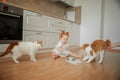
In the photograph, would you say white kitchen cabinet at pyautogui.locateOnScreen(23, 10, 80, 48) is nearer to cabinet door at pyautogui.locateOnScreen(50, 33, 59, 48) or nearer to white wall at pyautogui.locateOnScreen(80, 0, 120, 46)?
cabinet door at pyautogui.locateOnScreen(50, 33, 59, 48)

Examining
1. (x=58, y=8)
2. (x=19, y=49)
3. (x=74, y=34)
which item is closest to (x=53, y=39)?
(x=74, y=34)

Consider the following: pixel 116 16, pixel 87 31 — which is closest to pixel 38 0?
pixel 87 31

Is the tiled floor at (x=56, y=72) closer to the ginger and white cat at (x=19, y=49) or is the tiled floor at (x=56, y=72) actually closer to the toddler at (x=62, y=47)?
the ginger and white cat at (x=19, y=49)

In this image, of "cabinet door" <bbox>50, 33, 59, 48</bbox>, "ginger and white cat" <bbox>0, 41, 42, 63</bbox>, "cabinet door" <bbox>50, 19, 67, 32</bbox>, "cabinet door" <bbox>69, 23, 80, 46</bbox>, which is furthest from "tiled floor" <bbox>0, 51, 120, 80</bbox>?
"cabinet door" <bbox>69, 23, 80, 46</bbox>

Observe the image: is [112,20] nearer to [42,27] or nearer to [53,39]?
[53,39]

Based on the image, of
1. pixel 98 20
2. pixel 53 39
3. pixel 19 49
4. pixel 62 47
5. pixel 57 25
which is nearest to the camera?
pixel 19 49

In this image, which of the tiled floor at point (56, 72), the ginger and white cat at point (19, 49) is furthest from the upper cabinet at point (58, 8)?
the tiled floor at point (56, 72)

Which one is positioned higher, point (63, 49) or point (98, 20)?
point (98, 20)

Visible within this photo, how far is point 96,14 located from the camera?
4.35 m

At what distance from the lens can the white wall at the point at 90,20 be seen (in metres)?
4.33

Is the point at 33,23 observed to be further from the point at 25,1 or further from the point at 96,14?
the point at 96,14

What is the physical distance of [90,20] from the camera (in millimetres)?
4457

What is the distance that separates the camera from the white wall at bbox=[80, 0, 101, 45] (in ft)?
14.2

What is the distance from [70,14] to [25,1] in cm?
206
